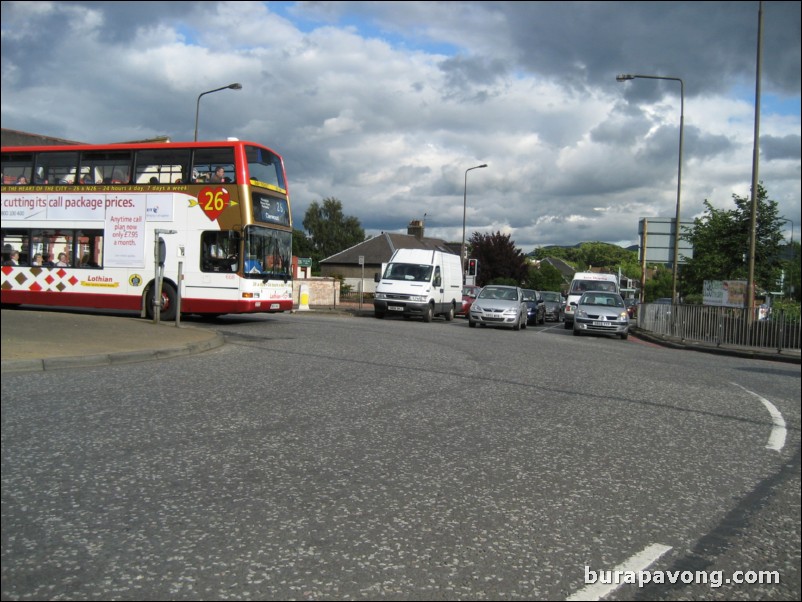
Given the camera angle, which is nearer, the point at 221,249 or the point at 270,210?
the point at 221,249

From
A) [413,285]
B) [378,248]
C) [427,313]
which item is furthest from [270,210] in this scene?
[378,248]

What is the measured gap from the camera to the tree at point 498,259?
60406 millimetres

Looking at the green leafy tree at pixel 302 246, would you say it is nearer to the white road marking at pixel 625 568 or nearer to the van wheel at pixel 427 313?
the van wheel at pixel 427 313

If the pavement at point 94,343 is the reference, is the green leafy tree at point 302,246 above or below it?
above

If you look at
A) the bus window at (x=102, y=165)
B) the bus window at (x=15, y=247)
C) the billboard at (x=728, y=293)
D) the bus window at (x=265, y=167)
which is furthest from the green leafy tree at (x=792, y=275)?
the bus window at (x=15, y=247)

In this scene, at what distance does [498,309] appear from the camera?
23.2m

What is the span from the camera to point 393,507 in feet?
13.5

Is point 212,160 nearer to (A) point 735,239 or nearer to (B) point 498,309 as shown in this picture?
(B) point 498,309

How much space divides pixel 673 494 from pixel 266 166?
14.2 meters

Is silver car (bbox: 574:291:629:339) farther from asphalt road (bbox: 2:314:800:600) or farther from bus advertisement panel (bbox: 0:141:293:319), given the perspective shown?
asphalt road (bbox: 2:314:800:600)

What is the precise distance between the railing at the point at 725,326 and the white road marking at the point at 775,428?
11.5 feet

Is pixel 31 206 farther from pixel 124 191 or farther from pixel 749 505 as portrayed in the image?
pixel 749 505

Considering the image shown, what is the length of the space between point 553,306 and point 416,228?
1606 inches

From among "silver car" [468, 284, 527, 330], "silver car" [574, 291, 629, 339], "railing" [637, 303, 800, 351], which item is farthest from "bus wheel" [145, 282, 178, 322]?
"railing" [637, 303, 800, 351]
